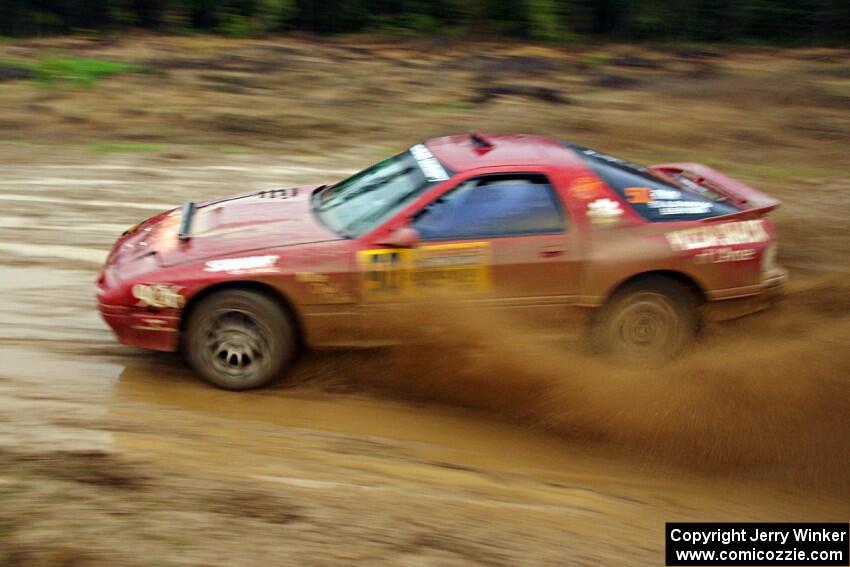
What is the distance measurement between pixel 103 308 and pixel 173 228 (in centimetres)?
76

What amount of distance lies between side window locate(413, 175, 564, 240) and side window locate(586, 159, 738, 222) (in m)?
0.46

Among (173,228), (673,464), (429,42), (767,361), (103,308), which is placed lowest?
(673,464)

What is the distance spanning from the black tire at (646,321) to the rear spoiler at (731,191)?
1.80 feet

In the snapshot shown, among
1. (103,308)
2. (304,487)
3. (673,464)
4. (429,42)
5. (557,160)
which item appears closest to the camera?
(304,487)

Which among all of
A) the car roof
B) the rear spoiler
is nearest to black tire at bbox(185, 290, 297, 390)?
the car roof

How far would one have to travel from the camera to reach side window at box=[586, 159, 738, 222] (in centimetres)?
588

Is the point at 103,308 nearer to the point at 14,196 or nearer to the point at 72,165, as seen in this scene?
the point at 14,196

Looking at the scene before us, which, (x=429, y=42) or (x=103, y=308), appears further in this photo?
(x=429, y=42)

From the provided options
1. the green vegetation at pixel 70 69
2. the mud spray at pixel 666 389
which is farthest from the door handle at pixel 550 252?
the green vegetation at pixel 70 69

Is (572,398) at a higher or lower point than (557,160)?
lower

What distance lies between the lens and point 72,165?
34.4ft

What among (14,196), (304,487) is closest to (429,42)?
(14,196)

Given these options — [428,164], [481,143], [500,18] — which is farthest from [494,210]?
[500,18]

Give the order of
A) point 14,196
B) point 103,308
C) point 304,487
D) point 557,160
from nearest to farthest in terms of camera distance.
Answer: point 304,487
point 103,308
point 557,160
point 14,196
